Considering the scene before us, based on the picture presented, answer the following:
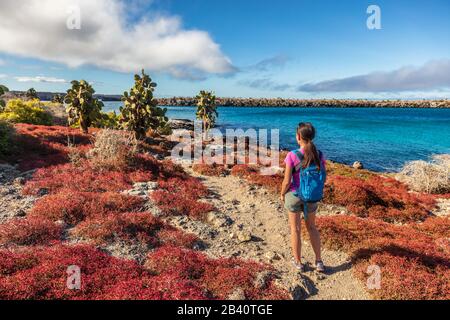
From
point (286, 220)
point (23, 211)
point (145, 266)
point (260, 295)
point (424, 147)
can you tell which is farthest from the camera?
point (424, 147)

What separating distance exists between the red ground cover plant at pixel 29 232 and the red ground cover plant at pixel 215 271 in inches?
142

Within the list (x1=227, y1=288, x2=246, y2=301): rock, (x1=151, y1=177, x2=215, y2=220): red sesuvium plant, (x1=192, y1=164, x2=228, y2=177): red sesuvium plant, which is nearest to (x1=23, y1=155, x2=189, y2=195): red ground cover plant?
(x1=151, y1=177, x2=215, y2=220): red sesuvium plant

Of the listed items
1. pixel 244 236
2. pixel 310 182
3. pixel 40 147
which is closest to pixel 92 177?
pixel 40 147

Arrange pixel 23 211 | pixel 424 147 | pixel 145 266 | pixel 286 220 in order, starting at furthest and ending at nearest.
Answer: pixel 424 147, pixel 286 220, pixel 23 211, pixel 145 266

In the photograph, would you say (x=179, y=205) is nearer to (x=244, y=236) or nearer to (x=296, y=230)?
(x=244, y=236)

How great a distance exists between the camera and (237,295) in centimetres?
761

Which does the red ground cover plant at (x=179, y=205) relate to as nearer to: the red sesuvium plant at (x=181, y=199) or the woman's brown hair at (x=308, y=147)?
the red sesuvium plant at (x=181, y=199)

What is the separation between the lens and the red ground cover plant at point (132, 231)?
1046 centimetres

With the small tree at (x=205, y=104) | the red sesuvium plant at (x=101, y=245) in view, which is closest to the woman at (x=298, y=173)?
the red sesuvium plant at (x=101, y=245)

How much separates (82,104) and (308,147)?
90.0 ft

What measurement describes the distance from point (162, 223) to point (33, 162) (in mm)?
12137

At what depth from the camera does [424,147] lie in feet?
207
